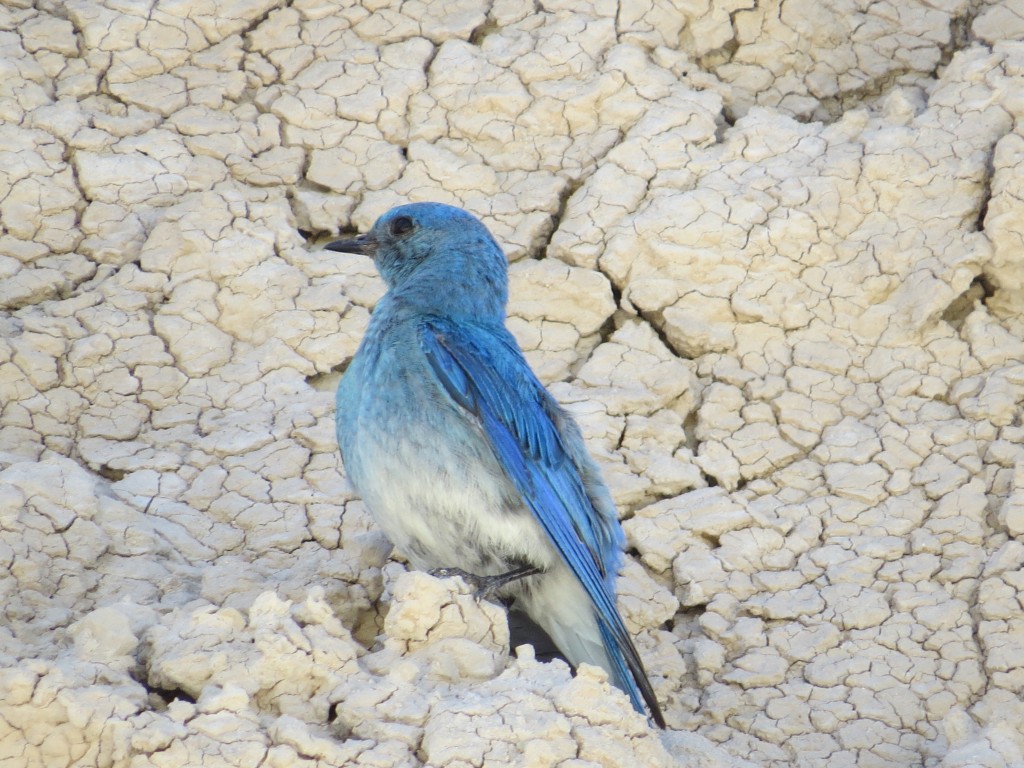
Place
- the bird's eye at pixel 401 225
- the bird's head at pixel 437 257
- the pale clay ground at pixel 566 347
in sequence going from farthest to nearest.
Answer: the bird's eye at pixel 401 225 < the bird's head at pixel 437 257 < the pale clay ground at pixel 566 347

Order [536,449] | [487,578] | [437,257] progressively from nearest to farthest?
[487,578] → [536,449] → [437,257]

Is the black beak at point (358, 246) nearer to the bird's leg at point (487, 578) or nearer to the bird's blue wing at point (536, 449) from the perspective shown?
the bird's blue wing at point (536, 449)

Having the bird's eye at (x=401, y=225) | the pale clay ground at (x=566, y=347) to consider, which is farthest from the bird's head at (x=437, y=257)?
the pale clay ground at (x=566, y=347)

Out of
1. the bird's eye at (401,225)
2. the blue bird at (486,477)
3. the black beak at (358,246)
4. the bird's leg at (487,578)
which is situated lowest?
the bird's leg at (487,578)

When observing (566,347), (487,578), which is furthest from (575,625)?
(566,347)

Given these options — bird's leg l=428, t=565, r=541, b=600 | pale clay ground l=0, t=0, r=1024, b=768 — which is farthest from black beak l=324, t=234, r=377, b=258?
bird's leg l=428, t=565, r=541, b=600

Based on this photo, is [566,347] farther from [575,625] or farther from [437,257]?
[575,625]

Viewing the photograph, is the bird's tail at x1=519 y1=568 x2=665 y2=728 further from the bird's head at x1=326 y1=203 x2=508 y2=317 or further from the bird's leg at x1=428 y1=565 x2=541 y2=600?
the bird's head at x1=326 y1=203 x2=508 y2=317
